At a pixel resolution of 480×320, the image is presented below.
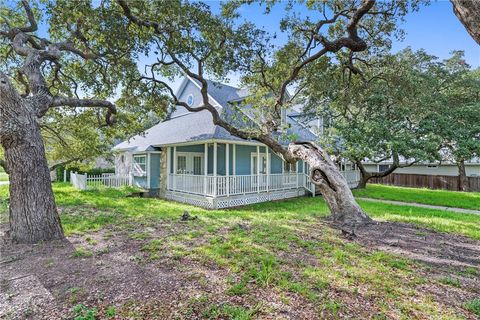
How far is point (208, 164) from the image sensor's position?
47.4ft

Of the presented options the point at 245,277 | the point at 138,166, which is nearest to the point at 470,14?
the point at 245,277

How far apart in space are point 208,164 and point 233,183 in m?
3.20

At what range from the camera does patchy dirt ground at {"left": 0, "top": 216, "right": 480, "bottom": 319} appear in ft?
9.02

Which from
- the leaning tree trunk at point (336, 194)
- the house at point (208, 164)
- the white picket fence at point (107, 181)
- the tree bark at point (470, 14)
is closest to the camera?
the tree bark at point (470, 14)

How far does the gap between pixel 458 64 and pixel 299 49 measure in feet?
43.4

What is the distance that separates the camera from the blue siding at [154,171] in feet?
47.7

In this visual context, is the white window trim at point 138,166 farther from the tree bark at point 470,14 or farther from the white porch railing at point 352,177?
the tree bark at point 470,14

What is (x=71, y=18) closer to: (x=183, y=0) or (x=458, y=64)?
(x=183, y=0)

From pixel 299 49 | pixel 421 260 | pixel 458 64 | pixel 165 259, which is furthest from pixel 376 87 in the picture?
pixel 165 259

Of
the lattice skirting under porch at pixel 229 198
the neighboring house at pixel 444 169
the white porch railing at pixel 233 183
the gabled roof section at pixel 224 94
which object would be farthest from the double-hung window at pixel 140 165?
the neighboring house at pixel 444 169

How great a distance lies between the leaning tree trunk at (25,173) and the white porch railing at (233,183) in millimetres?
6736

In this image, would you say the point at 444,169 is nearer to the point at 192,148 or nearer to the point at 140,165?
the point at 192,148

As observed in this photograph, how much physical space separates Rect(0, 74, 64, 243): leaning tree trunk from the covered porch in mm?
6739

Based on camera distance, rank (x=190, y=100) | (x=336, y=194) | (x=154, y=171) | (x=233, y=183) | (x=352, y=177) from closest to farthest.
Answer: (x=336, y=194)
(x=233, y=183)
(x=154, y=171)
(x=190, y=100)
(x=352, y=177)
